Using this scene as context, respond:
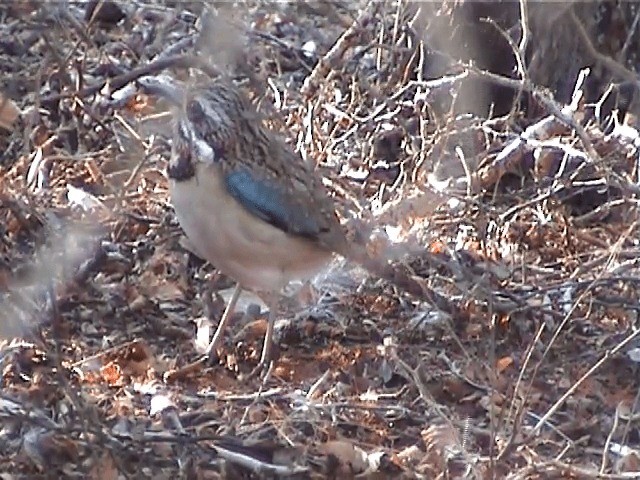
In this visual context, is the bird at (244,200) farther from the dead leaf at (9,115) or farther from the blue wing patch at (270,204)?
the dead leaf at (9,115)

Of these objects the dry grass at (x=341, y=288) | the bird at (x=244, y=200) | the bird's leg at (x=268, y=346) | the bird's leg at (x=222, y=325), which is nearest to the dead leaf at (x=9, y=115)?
the dry grass at (x=341, y=288)

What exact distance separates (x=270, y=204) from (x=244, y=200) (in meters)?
0.12

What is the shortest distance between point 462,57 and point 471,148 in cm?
72

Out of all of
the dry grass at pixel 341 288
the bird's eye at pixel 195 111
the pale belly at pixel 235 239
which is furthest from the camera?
the bird's eye at pixel 195 111

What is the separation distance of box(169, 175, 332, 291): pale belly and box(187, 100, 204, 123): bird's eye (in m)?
0.23

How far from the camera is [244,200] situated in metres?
5.36

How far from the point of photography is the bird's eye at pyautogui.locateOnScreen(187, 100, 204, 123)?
213 inches

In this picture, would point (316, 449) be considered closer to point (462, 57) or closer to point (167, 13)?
point (462, 57)

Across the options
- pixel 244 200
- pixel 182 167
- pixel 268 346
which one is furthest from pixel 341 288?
pixel 182 167

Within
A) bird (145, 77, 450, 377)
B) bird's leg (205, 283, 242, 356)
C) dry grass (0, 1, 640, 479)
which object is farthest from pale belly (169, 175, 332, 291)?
dry grass (0, 1, 640, 479)

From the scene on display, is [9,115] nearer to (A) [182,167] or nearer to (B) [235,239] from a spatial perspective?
(A) [182,167]

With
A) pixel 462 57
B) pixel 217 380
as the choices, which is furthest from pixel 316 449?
pixel 462 57

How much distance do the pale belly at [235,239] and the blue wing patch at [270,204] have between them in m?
0.03

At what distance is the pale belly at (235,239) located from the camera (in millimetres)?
5305
